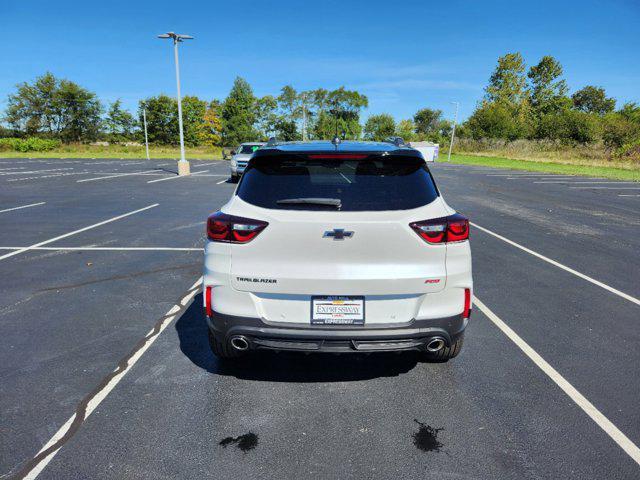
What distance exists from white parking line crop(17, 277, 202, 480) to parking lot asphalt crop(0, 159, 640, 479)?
1 centimetres

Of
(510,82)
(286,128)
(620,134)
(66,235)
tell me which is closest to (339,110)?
(286,128)

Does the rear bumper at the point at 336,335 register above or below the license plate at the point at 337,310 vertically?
below

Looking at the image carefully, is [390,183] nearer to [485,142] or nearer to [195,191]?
[195,191]

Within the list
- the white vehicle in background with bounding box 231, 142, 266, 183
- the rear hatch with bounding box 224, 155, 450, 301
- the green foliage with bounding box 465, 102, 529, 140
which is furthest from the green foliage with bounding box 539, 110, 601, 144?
the rear hatch with bounding box 224, 155, 450, 301

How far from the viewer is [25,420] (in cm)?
264

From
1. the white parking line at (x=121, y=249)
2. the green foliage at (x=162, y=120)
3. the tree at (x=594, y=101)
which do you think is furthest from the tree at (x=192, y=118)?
the tree at (x=594, y=101)

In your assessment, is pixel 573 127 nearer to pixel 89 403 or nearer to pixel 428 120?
pixel 89 403

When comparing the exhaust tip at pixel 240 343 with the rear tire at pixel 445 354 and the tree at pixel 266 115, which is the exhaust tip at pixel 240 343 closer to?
the rear tire at pixel 445 354

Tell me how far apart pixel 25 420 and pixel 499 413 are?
3230 millimetres

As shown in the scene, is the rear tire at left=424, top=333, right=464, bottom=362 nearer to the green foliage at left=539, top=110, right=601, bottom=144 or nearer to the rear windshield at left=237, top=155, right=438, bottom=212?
the rear windshield at left=237, top=155, right=438, bottom=212

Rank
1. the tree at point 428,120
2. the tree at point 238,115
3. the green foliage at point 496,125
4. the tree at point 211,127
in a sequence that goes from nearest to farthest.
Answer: the green foliage at point 496,125, the tree at point 238,115, the tree at point 211,127, the tree at point 428,120

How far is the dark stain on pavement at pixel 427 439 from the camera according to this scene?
2439 millimetres

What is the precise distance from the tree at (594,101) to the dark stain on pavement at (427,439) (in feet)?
364

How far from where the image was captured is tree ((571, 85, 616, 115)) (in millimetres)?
90488
